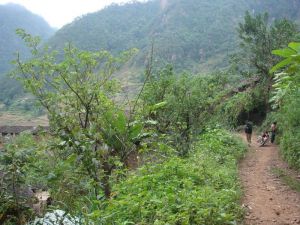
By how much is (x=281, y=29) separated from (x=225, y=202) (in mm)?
17884

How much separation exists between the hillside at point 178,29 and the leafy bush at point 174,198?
2019 inches

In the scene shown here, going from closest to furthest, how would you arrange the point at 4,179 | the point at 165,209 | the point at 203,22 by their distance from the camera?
the point at 165,209
the point at 4,179
the point at 203,22

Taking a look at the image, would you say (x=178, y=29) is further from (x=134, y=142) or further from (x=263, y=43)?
(x=134, y=142)

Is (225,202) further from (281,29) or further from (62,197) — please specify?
(281,29)

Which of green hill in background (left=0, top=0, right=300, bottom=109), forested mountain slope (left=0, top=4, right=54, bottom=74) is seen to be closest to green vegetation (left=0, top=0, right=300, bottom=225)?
green hill in background (left=0, top=0, right=300, bottom=109)

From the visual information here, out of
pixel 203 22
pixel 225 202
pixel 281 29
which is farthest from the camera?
pixel 203 22

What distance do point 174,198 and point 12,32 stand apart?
358ft

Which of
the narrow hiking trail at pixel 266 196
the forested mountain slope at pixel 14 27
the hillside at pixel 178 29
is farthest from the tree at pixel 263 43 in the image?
the forested mountain slope at pixel 14 27

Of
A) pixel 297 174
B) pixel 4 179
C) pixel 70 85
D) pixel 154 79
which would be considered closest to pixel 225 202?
pixel 4 179

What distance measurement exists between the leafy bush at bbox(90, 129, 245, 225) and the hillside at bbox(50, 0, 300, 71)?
5128 centimetres

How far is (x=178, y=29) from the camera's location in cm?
7606

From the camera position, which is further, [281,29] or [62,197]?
[281,29]

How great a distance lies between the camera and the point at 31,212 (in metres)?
5.03

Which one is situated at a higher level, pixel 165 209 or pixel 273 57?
pixel 273 57
